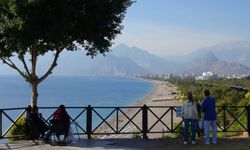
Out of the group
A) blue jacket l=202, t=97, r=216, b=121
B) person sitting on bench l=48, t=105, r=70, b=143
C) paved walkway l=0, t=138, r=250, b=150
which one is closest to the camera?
paved walkway l=0, t=138, r=250, b=150

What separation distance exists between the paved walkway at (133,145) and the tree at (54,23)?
10.0 feet

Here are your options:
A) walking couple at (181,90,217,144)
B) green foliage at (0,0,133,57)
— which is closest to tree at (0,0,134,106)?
green foliage at (0,0,133,57)

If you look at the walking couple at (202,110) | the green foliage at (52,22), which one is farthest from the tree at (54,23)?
the walking couple at (202,110)

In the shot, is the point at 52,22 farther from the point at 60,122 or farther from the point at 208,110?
the point at 208,110

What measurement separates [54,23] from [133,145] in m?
4.74

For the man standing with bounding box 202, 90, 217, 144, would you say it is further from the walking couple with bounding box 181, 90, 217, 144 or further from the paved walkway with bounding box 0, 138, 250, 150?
the paved walkway with bounding box 0, 138, 250, 150

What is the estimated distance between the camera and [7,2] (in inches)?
625

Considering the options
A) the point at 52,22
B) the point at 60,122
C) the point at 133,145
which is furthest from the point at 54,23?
the point at 133,145

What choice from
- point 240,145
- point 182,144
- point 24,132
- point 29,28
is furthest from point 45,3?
point 240,145

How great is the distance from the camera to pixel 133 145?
619 inches

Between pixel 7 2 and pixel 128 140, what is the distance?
6.16 m

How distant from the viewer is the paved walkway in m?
14.9

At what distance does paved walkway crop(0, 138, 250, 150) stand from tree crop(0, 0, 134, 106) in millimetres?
3048

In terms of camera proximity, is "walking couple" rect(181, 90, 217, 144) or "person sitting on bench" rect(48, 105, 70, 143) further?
"person sitting on bench" rect(48, 105, 70, 143)
